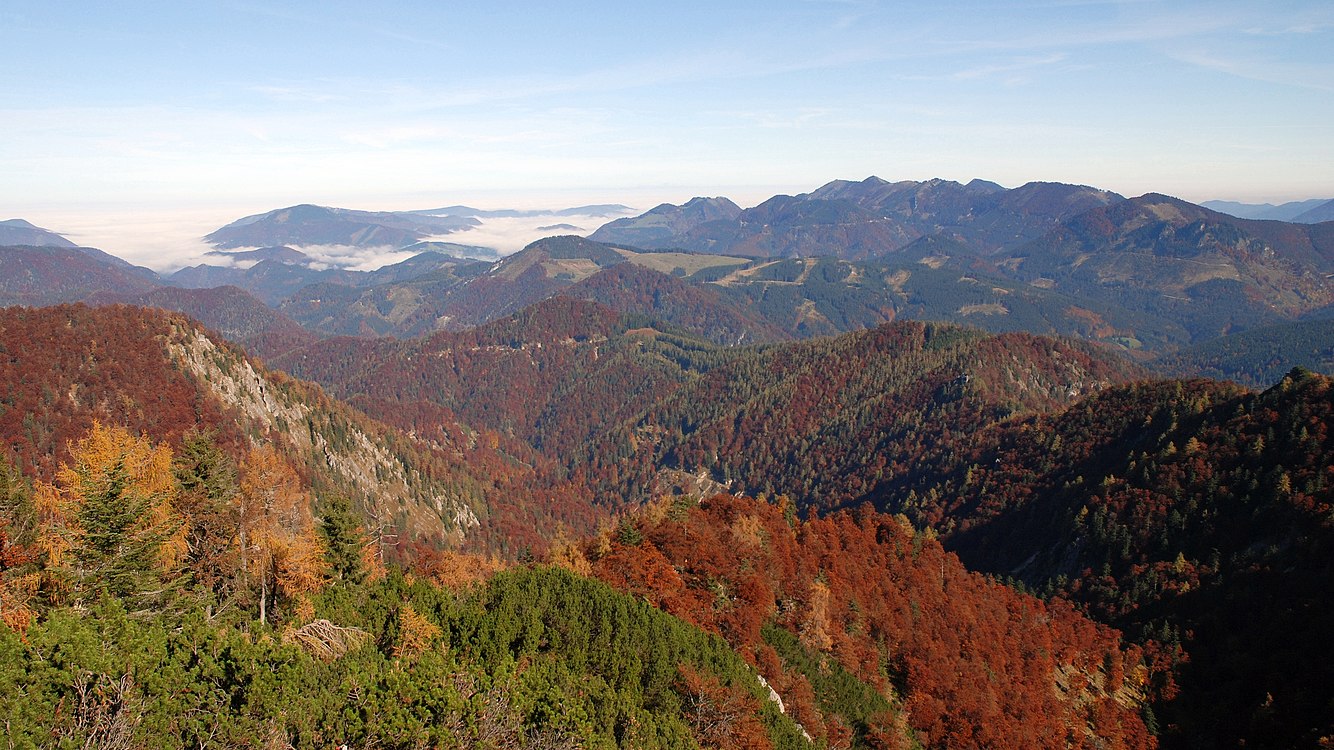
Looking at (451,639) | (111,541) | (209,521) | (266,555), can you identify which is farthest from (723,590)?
(111,541)

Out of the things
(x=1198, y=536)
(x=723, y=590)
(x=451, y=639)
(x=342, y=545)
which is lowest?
(x=1198, y=536)

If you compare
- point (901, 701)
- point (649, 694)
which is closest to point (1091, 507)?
point (901, 701)

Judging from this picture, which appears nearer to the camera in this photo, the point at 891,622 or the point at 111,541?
the point at 111,541

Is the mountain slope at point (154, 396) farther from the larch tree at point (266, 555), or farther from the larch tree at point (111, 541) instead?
the larch tree at point (111, 541)

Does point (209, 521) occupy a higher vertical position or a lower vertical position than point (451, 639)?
higher

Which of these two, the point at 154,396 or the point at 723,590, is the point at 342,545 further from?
the point at 154,396

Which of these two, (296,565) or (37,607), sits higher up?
(37,607)

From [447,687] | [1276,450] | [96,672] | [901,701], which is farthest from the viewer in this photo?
[1276,450]

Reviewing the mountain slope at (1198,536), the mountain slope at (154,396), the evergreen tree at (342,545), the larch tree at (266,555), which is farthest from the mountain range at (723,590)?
the mountain slope at (154,396)

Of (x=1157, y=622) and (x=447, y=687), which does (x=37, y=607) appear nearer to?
(x=447, y=687)

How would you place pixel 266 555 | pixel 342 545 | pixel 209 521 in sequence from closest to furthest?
pixel 266 555, pixel 209 521, pixel 342 545

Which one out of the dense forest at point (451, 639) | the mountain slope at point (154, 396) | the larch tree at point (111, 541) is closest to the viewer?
the dense forest at point (451, 639)
